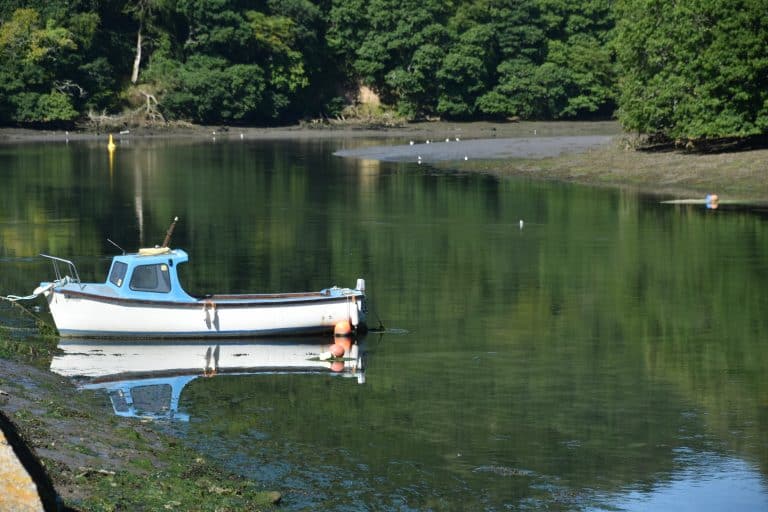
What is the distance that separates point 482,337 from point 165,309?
823 centimetres

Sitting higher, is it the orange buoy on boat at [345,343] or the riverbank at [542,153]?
the riverbank at [542,153]

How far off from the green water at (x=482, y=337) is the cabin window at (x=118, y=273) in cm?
542

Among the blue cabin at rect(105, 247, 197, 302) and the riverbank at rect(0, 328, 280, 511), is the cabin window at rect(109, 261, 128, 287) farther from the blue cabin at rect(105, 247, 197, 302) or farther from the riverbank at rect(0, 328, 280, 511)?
the riverbank at rect(0, 328, 280, 511)

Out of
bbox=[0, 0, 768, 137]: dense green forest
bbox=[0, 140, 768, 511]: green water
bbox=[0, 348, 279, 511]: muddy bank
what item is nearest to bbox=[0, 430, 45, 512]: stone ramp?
bbox=[0, 348, 279, 511]: muddy bank

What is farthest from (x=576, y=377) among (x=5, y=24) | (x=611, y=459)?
(x=5, y=24)

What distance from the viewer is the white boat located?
31.5 meters

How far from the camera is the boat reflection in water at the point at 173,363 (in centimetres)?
2705

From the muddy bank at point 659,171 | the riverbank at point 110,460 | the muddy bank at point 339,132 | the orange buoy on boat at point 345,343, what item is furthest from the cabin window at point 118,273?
the muddy bank at point 339,132

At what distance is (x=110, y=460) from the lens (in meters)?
19.7

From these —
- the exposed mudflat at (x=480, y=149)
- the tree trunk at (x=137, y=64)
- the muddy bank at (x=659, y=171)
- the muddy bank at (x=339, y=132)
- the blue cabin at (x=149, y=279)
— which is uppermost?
the tree trunk at (x=137, y=64)

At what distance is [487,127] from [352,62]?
66.8 feet

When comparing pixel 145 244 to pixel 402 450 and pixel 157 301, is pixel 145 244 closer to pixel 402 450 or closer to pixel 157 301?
pixel 157 301

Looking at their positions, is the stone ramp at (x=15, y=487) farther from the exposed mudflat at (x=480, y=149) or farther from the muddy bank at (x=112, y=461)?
the exposed mudflat at (x=480, y=149)

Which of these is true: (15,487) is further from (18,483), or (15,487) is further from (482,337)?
(482,337)
